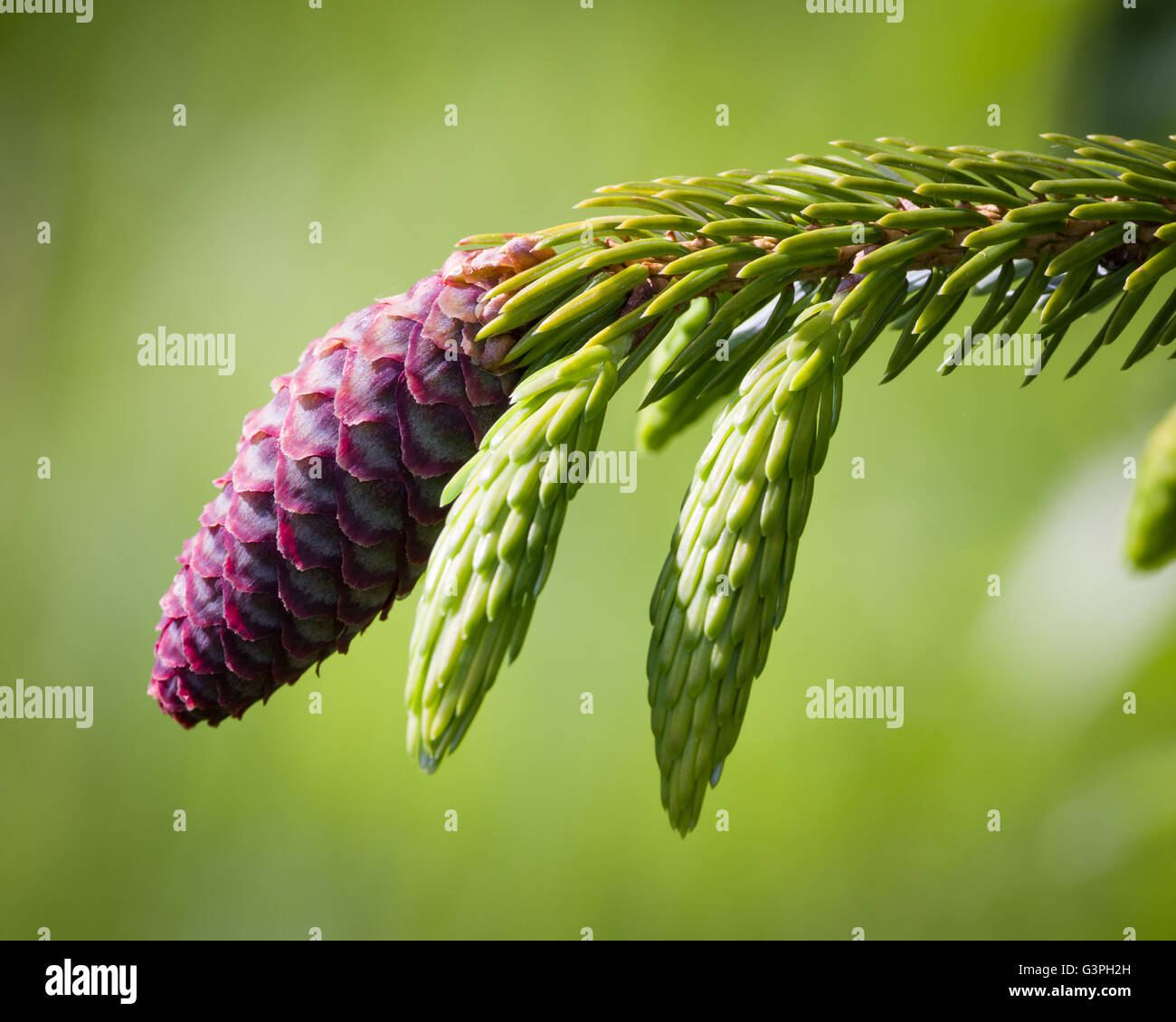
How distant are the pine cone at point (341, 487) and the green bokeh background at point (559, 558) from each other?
557mm

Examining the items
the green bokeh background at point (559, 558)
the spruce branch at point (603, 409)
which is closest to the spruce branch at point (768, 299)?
the spruce branch at point (603, 409)

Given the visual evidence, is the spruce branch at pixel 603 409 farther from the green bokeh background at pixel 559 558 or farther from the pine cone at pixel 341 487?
the green bokeh background at pixel 559 558

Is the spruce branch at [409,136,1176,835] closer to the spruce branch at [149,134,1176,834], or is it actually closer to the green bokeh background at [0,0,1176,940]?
the spruce branch at [149,134,1176,834]

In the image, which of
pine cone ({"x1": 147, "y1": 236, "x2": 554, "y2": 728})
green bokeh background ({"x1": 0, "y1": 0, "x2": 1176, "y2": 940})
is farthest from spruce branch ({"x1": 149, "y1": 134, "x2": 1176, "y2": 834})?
green bokeh background ({"x1": 0, "y1": 0, "x2": 1176, "y2": 940})

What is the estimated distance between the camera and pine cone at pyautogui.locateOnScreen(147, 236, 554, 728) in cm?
24

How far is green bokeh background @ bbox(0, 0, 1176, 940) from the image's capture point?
0.89 meters

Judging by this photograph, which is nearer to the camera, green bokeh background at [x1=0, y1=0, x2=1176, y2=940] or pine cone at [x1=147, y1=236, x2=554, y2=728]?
pine cone at [x1=147, y1=236, x2=554, y2=728]

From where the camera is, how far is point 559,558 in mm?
1105

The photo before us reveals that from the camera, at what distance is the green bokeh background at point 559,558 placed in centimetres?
89

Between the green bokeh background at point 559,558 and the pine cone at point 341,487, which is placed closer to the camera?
the pine cone at point 341,487

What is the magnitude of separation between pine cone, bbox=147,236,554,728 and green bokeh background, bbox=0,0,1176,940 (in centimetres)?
56

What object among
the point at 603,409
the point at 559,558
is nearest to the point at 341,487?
the point at 603,409
